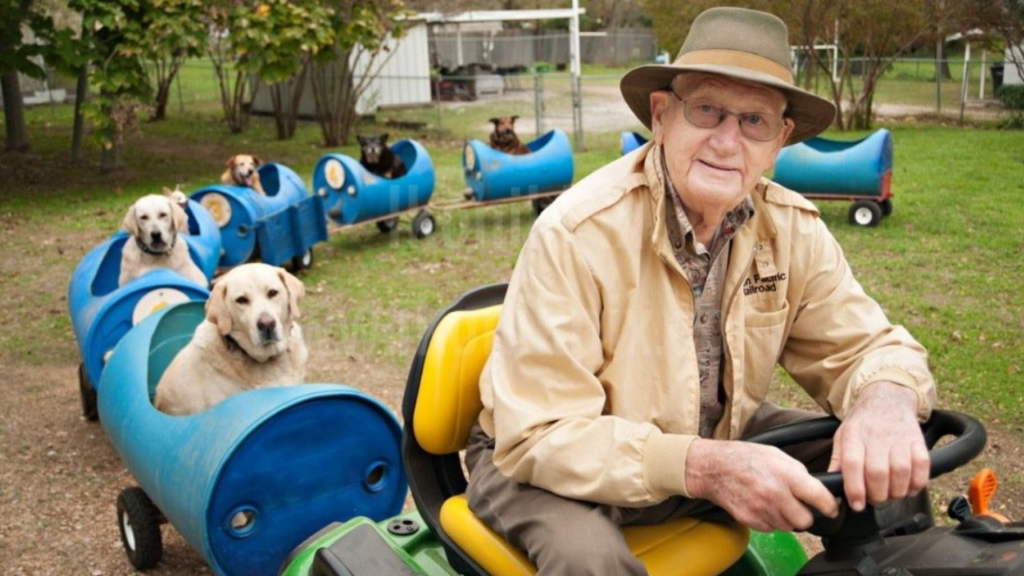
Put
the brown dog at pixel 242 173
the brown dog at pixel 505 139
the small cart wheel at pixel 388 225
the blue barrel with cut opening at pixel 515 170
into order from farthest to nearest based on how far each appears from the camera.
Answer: the brown dog at pixel 505 139, the blue barrel with cut opening at pixel 515 170, the small cart wheel at pixel 388 225, the brown dog at pixel 242 173

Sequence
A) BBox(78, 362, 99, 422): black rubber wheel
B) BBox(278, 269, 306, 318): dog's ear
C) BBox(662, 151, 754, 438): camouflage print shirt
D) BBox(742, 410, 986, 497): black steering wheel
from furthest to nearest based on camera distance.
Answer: BBox(78, 362, 99, 422): black rubber wheel, BBox(278, 269, 306, 318): dog's ear, BBox(662, 151, 754, 438): camouflage print shirt, BBox(742, 410, 986, 497): black steering wheel

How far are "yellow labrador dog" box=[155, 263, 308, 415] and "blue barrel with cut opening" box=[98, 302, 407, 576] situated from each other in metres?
0.38

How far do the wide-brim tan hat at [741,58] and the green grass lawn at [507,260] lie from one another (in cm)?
345

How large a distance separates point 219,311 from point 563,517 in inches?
105

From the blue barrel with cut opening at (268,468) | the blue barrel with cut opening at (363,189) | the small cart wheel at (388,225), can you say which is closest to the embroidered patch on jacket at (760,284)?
the blue barrel with cut opening at (268,468)

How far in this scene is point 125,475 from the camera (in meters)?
4.94

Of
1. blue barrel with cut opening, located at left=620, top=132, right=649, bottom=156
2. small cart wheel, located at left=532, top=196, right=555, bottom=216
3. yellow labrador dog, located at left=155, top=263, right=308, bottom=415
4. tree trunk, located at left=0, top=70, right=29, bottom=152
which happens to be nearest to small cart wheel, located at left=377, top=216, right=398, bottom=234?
small cart wheel, located at left=532, top=196, right=555, bottom=216

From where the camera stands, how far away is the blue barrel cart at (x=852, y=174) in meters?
9.72

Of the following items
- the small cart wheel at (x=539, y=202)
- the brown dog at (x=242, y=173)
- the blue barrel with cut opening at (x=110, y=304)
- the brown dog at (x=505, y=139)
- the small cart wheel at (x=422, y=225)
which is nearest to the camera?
the blue barrel with cut opening at (x=110, y=304)

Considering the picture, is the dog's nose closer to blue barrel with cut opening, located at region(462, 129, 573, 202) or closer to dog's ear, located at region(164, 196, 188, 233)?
dog's ear, located at region(164, 196, 188, 233)

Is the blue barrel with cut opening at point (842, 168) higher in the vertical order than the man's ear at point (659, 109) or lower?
lower

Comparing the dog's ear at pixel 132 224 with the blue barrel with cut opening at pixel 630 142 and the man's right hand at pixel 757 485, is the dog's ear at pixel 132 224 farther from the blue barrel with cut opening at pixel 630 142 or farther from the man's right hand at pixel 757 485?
the blue barrel with cut opening at pixel 630 142

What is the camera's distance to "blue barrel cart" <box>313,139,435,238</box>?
9.73m

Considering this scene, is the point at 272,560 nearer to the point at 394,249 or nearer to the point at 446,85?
the point at 394,249
